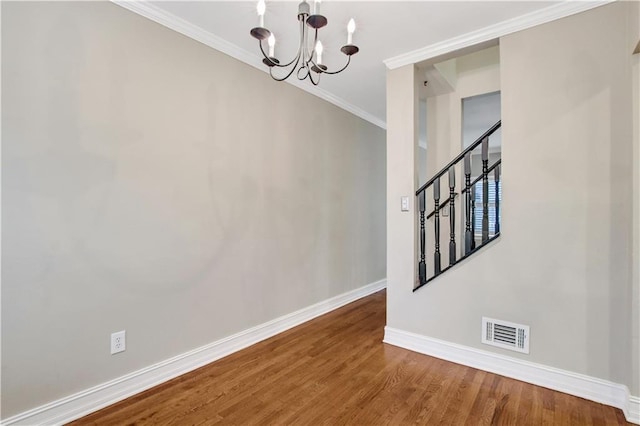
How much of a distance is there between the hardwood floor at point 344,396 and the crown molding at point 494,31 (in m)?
2.61

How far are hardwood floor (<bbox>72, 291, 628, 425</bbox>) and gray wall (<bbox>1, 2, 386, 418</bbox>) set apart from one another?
0.31 meters

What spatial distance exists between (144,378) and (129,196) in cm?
125

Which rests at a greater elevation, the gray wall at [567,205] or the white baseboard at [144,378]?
the gray wall at [567,205]

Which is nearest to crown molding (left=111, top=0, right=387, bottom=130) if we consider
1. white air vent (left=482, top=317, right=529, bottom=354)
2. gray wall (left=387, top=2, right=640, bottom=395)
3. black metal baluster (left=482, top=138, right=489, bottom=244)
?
black metal baluster (left=482, top=138, right=489, bottom=244)

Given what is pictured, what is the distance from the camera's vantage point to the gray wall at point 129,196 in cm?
167

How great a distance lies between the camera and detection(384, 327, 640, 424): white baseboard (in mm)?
1961

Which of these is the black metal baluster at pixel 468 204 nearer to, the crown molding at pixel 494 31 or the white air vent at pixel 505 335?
the white air vent at pixel 505 335

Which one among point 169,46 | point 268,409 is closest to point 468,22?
point 169,46

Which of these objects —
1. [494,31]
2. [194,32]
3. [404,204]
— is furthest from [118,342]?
[494,31]

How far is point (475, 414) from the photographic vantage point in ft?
6.19

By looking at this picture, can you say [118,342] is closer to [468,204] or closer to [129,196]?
[129,196]

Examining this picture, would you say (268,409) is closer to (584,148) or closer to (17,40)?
(17,40)

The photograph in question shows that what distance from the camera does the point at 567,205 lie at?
2.16 m

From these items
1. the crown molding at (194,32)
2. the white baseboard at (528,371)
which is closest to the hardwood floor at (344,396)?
the white baseboard at (528,371)
